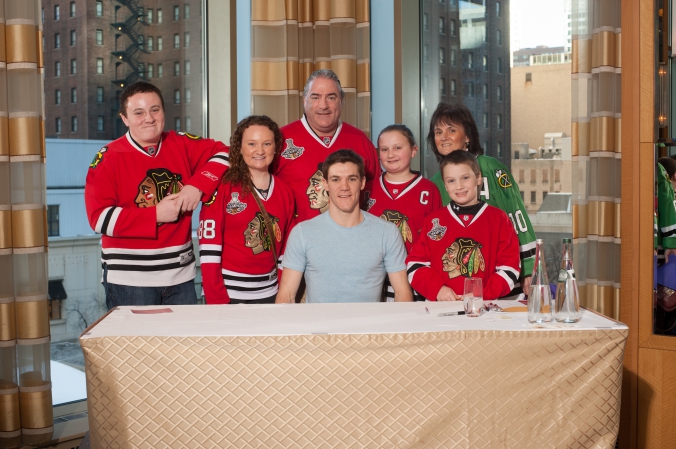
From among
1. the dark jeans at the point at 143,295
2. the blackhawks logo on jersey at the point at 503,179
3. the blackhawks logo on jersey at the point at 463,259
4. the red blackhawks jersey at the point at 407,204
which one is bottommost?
the dark jeans at the point at 143,295

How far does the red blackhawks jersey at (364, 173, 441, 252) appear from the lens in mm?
2779

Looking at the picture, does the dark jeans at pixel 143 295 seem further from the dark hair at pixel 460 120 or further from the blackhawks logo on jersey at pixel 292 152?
the dark hair at pixel 460 120

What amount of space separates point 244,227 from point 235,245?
2.9 inches

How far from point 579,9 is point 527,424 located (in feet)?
7.61

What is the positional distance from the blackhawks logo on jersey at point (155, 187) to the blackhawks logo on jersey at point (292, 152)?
0.48 m

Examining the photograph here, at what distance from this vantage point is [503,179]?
9.20 ft

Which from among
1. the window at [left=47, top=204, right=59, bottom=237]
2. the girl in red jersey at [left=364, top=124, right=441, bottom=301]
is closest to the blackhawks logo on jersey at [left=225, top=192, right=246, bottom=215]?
the girl in red jersey at [left=364, top=124, right=441, bottom=301]

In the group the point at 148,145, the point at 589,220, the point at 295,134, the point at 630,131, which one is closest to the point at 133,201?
the point at 148,145

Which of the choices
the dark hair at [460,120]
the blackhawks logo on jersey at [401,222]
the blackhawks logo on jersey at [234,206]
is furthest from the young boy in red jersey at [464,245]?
the blackhawks logo on jersey at [234,206]

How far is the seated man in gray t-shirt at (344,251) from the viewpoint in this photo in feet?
8.31

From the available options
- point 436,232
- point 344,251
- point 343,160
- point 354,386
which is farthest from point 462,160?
point 354,386

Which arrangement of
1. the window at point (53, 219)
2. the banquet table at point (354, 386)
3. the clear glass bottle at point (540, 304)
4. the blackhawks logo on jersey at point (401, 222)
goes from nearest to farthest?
the banquet table at point (354, 386) → the clear glass bottle at point (540, 304) → the blackhawks logo on jersey at point (401, 222) → the window at point (53, 219)

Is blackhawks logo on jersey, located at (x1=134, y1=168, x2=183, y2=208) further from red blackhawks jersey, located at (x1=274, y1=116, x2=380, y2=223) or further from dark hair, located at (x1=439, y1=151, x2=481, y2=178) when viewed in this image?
dark hair, located at (x1=439, y1=151, x2=481, y2=178)

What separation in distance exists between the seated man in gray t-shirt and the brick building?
4.61 ft
